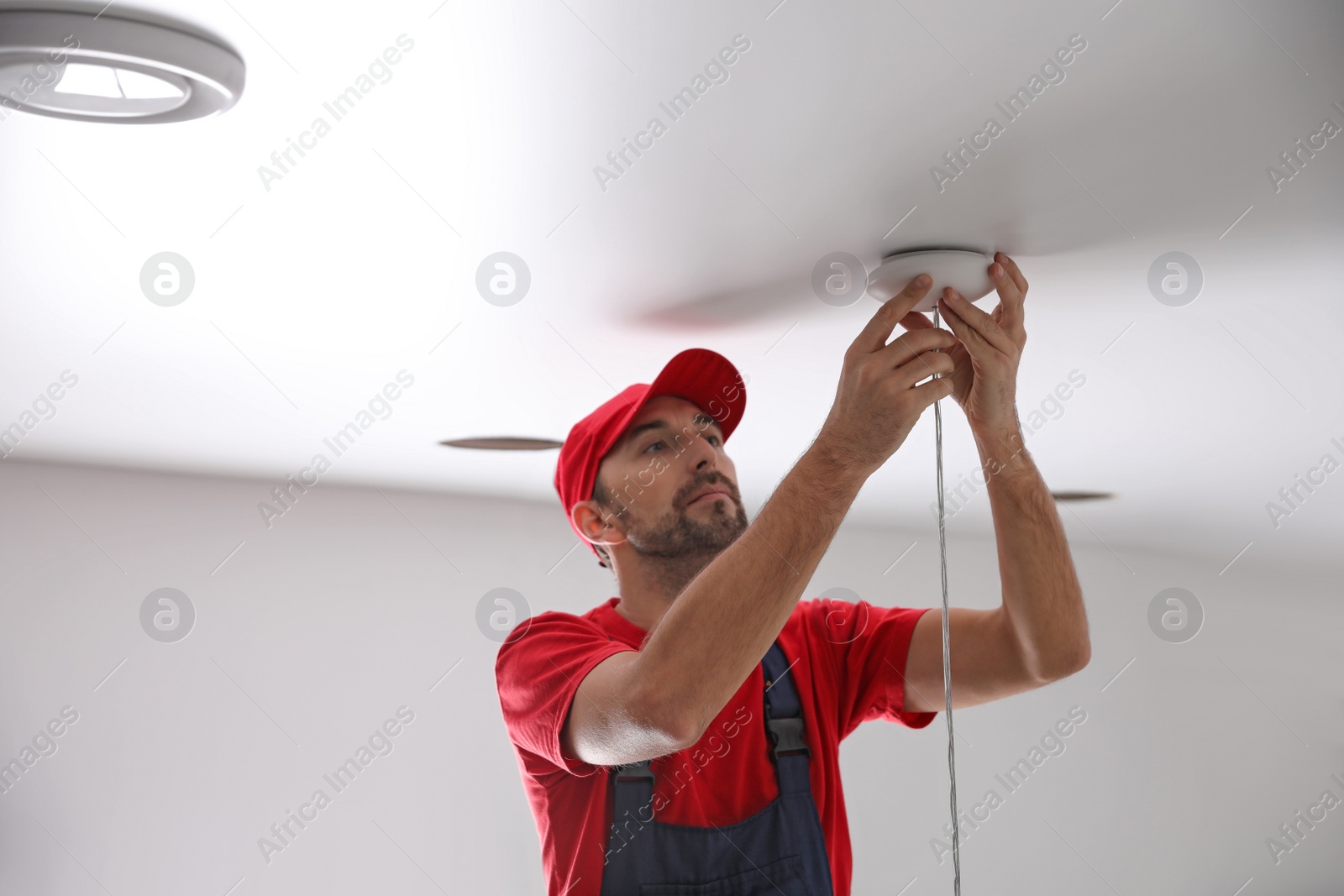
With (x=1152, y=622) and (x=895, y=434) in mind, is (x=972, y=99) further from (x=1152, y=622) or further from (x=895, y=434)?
(x=1152, y=622)

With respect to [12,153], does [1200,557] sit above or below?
above

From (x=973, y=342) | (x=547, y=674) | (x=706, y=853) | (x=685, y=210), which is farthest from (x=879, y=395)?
(x=706, y=853)

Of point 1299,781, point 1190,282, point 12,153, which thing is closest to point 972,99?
point 1190,282

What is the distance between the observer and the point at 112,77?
2.70 ft

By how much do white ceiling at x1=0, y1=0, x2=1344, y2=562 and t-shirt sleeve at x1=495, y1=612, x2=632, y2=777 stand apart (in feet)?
1.37

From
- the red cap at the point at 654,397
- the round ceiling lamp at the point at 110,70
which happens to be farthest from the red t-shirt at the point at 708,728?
the round ceiling lamp at the point at 110,70

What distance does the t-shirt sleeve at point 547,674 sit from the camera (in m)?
1.10

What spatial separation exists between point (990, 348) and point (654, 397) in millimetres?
521

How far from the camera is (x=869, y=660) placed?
4.60 ft

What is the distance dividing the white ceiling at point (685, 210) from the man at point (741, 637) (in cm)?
14

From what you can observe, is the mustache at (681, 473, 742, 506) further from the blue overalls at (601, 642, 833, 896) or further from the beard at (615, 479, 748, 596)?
the blue overalls at (601, 642, 833, 896)

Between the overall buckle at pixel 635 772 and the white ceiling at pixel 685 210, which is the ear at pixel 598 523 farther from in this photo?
the overall buckle at pixel 635 772

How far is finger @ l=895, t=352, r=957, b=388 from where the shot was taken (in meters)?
0.95

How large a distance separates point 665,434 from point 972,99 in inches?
27.9
